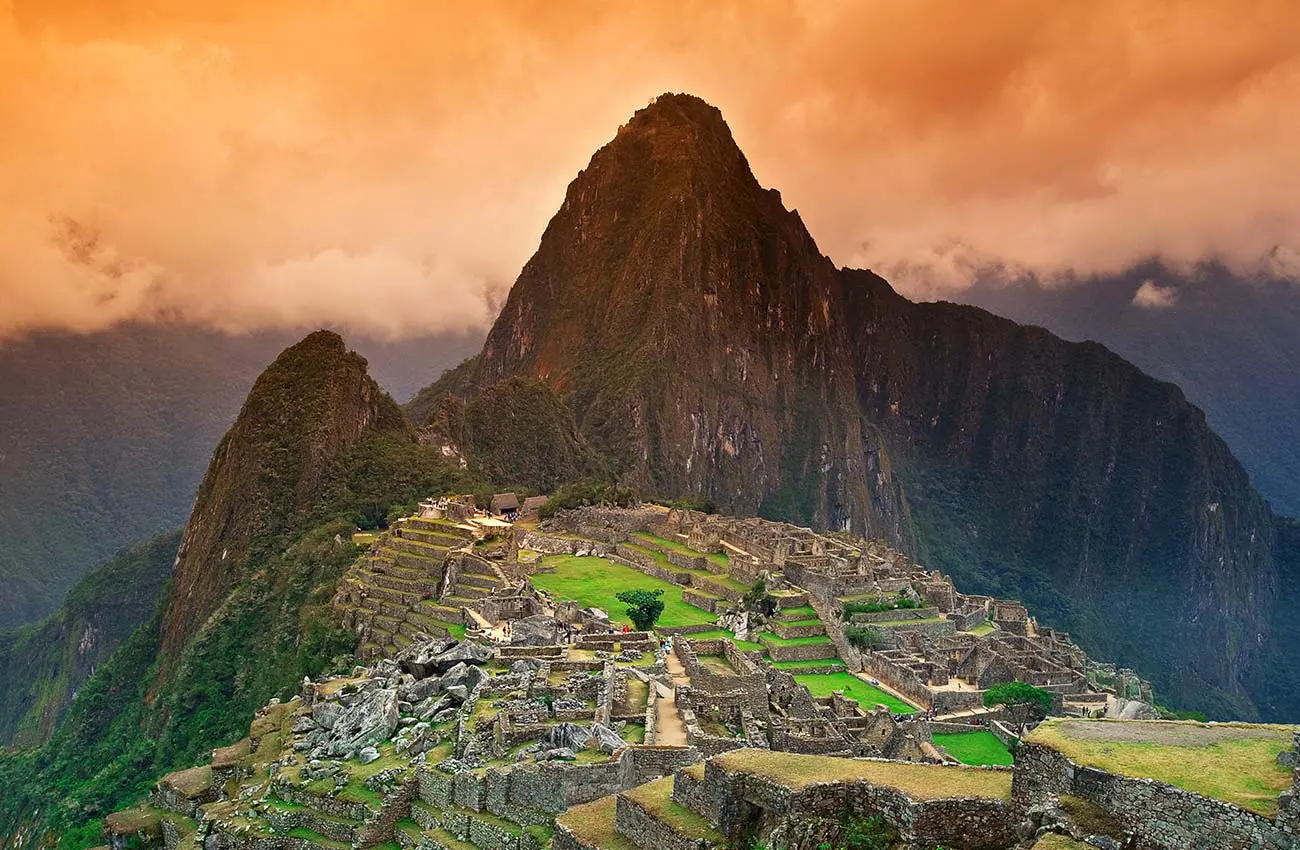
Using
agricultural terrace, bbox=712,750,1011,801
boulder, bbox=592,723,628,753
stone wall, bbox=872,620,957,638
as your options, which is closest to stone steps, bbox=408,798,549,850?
boulder, bbox=592,723,628,753

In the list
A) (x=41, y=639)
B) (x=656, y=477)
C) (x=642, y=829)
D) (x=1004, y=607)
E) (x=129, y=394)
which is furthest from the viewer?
(x=129, y=394)

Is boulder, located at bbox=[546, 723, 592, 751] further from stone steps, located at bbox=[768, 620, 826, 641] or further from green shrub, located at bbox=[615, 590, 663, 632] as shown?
stone steps, located at bbox=[768, 620, 826, 641]

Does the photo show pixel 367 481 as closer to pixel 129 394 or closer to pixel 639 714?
pixel 639 714

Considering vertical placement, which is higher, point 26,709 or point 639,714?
point 639,714

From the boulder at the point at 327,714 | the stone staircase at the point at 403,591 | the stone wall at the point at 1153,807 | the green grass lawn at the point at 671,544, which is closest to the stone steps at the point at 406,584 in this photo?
the stone staircase at the point at 403,591

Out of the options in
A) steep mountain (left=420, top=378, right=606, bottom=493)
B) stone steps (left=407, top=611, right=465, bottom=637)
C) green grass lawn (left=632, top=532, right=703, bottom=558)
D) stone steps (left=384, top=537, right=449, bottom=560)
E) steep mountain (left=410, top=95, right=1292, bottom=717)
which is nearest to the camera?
stone steps (left=407, top=611, right=465, bottom=637)

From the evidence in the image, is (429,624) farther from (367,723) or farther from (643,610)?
(367,723)

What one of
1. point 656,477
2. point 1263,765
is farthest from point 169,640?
point 1263,765
